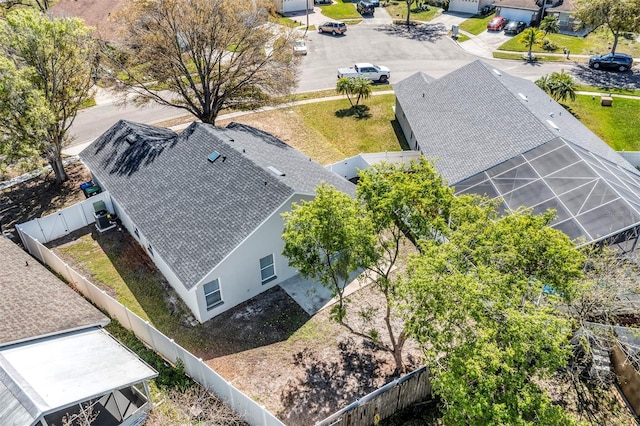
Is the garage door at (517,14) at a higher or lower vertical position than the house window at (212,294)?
lower

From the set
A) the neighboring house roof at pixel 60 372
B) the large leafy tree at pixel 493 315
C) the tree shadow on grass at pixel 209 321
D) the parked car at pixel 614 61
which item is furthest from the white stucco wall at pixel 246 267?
the parked car at pixel 614 61

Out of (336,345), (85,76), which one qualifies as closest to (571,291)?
(336,345)

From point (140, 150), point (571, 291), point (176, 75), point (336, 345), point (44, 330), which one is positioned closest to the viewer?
point (571, 291)

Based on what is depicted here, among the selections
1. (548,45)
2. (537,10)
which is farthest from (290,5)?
(548,45)

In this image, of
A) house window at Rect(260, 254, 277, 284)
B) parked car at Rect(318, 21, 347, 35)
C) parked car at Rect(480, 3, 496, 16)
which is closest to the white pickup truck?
parked car at Rect(318, 21, 347, 35)

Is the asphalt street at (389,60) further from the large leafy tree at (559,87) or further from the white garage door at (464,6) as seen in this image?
the large leafy tree at (559,87)

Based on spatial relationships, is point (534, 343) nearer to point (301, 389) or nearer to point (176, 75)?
point (301, 389)
